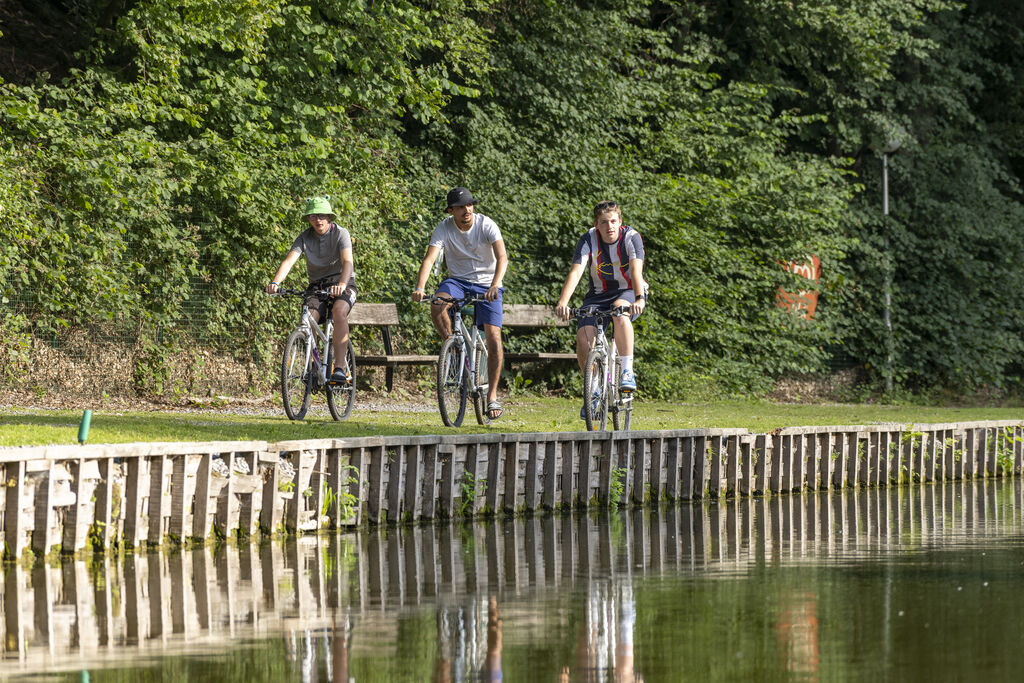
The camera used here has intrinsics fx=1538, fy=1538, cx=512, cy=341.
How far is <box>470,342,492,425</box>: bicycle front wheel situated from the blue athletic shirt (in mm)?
1139

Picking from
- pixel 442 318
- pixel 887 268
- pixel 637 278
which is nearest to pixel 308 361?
pixel 442 318

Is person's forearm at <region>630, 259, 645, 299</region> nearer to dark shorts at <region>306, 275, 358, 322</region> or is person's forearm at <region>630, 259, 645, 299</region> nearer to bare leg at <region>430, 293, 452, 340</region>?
bare leg at <region>430, 293, 452, 340</region>

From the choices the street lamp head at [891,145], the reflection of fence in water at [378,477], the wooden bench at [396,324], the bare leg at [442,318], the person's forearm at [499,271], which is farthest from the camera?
the street lamp head at [891,145]

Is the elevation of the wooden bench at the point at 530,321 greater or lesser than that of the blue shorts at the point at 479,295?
lesser

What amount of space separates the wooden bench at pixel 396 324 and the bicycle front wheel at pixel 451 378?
311 centimetres

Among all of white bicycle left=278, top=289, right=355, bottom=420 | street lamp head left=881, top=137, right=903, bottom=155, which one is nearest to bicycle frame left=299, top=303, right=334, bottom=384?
white bicycle left=278, top=289, right=355, bottom=420

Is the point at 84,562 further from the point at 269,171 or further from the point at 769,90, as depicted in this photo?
the point at 769,90

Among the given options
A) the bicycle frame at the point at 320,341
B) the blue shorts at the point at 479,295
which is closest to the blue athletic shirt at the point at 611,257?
the blue shorts at the point at 479,295

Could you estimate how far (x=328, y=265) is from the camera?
1304 centimetres

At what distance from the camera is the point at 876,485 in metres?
A: 14.7

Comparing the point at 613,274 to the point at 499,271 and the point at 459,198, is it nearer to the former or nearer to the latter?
the point at 499,271

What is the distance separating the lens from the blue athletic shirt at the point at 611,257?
12.0 metres

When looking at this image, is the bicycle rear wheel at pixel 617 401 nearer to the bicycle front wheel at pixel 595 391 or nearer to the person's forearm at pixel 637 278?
the bicycle front wheel at pixel 595 391

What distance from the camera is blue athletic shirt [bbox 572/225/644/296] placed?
1202 cm
